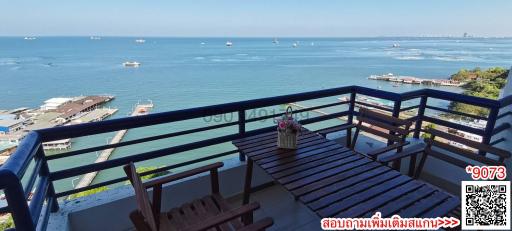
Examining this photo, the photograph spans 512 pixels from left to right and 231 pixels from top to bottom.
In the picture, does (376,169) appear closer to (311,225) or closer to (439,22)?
(311,225)

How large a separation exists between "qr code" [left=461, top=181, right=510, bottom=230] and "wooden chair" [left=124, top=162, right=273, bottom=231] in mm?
1421

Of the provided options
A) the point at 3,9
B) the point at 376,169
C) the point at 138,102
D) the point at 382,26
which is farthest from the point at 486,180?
the point at 3,9

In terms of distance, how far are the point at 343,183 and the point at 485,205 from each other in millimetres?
1127

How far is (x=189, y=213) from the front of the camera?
1784 mm

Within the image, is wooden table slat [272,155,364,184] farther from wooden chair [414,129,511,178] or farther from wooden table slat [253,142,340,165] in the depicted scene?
wooden chair [414,129,511,178]

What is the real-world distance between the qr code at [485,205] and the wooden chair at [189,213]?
4.66 feet

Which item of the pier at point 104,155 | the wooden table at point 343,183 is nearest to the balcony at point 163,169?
the wooden table at point 343,183

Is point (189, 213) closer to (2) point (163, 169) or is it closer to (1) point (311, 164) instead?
(2) point (163, 169)

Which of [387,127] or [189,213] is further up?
[387,127]

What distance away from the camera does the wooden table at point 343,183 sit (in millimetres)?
1391

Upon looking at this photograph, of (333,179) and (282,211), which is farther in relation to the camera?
(282,211)

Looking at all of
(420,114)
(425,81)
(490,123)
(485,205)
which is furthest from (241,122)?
(425,81)

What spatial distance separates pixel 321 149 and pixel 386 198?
0.72m

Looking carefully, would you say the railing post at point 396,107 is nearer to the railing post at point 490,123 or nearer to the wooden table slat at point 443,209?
the railing post at point 490,123
